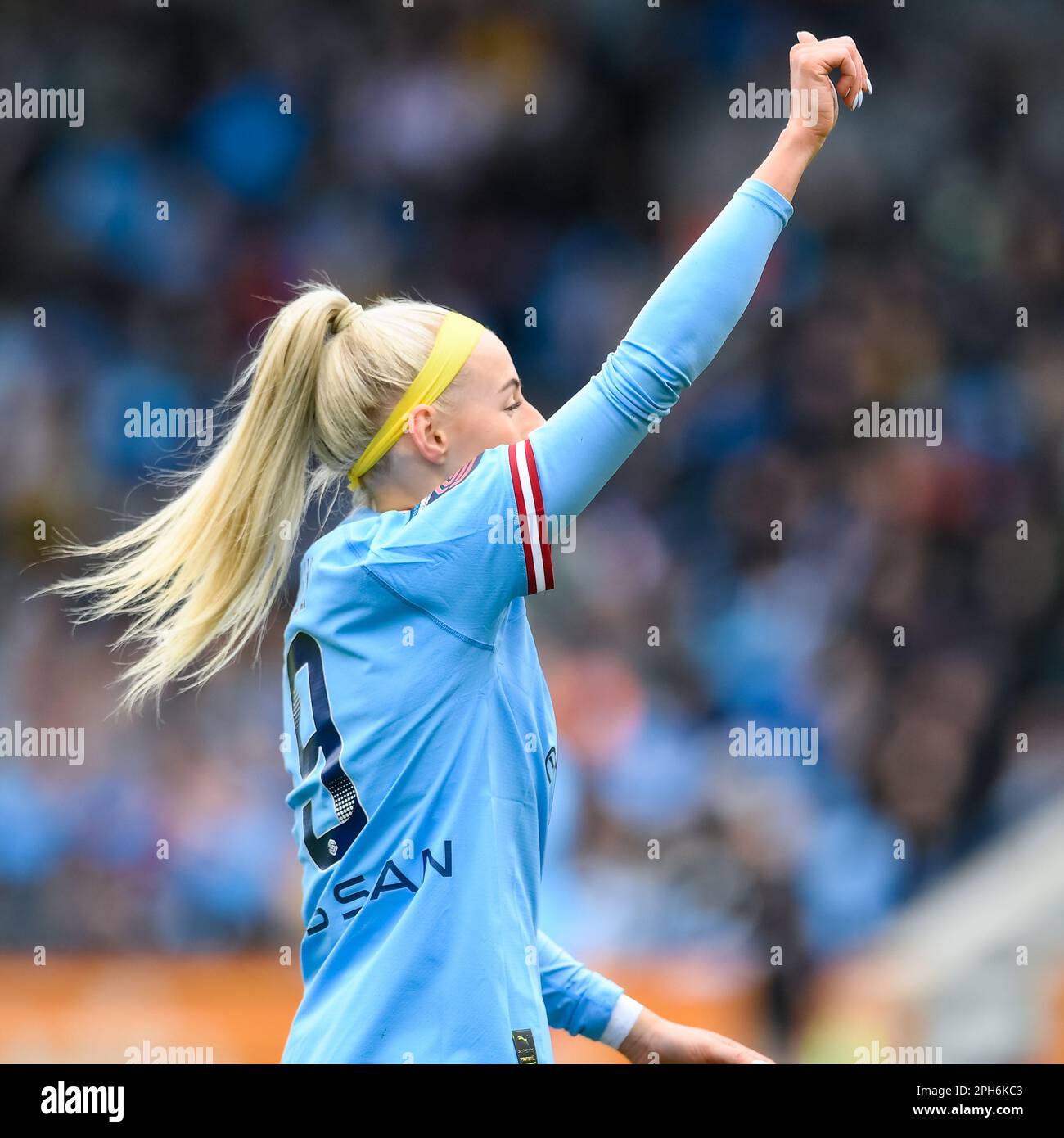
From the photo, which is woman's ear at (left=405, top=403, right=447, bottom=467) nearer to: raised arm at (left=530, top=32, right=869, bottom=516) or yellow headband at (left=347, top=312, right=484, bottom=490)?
yellow headband at (left=347, top=312, right=484, bottom=490)

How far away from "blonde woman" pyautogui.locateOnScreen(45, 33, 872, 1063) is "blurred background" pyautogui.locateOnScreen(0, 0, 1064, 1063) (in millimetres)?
2933

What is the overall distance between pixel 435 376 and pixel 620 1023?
93 centimetres

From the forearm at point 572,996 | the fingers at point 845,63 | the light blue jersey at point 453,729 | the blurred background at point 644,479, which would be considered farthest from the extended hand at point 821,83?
the blurred background at point 644,479

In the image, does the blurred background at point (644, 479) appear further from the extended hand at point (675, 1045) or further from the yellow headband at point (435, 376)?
the yellow headband at point (435, 376)

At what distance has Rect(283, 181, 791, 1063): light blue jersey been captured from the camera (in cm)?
160

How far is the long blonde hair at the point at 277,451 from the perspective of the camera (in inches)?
74.2

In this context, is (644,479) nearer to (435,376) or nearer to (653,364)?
(435,376)

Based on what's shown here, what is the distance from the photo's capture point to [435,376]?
1.85 m

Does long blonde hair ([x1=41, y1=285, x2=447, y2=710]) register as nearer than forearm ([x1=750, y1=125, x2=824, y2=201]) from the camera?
No

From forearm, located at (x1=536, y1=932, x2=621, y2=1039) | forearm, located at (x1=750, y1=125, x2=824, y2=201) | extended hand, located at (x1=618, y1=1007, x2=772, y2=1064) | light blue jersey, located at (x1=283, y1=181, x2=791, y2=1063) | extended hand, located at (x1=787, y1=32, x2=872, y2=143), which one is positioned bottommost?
extended hand, located at (x1=618, y1=1007, x2=772, y2=1064)

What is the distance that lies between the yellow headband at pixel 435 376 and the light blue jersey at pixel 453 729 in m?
0.16

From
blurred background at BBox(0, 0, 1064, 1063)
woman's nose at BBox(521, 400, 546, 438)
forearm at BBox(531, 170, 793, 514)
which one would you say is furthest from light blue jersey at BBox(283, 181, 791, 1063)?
blurred background at BBox(0, 0, 1064, 1063)
